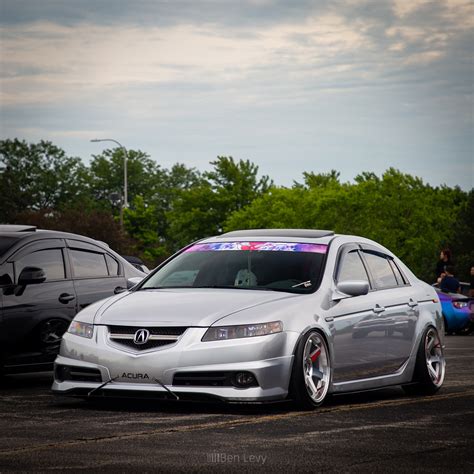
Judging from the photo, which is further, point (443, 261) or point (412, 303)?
point (443, 261)

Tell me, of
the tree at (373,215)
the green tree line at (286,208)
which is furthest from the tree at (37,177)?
the tree at (373,215)

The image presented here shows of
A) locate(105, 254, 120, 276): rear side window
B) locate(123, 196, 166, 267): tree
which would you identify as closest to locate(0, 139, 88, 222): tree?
locate(123, 196, 166, 267): tree

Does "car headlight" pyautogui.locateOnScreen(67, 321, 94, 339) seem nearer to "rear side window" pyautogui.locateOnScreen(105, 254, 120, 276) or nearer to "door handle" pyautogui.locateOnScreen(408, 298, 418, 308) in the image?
"door handle" pyautogui.locateOnScreen(408, 298, 418, 308)

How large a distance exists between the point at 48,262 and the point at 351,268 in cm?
355

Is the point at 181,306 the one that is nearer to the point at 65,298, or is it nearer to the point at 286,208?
the point at 65,298

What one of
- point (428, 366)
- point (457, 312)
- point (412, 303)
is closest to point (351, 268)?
point (412, 303)

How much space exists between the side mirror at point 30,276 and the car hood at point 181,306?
2.17m

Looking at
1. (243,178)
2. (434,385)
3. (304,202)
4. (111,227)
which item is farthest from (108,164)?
(434,385)

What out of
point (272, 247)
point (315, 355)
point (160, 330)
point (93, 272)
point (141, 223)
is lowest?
point (315, 355)

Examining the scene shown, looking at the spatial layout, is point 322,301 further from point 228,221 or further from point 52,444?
point 228,221

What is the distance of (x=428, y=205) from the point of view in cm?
10694

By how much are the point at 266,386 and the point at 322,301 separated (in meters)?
1.16

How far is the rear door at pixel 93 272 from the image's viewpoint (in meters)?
13.7

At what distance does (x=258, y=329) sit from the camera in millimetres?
9984
